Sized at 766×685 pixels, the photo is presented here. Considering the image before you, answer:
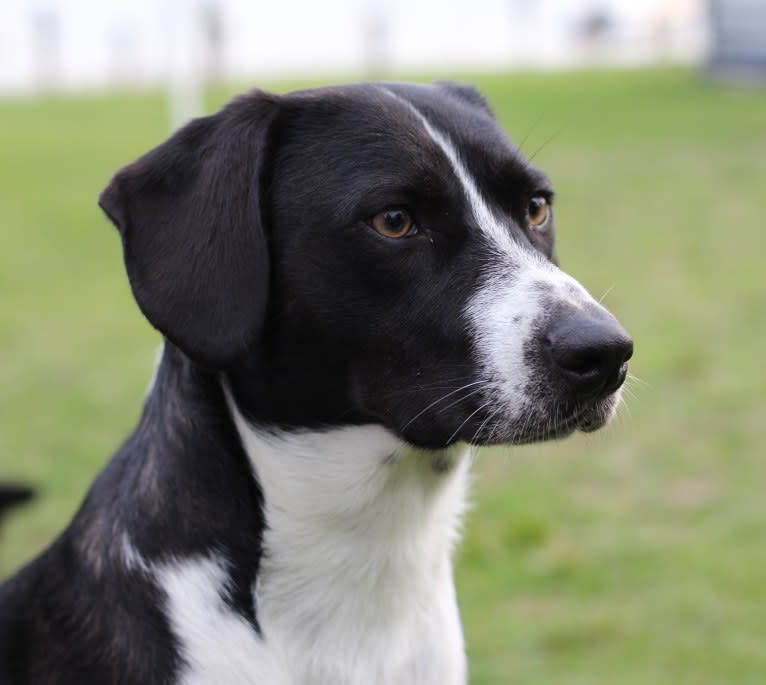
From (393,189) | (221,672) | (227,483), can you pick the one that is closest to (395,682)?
(221,672)

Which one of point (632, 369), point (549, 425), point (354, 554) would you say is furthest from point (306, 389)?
point (632, 369)

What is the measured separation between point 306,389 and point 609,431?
353cm

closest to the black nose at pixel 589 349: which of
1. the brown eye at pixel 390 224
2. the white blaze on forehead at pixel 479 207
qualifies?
the white blaze on forehead at pixel 479 207

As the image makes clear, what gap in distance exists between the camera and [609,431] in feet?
19.5

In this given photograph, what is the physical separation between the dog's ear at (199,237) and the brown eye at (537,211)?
644 mm

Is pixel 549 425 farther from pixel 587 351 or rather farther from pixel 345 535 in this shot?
pixel 345 535

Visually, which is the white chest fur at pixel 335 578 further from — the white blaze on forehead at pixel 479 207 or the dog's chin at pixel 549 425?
the white blaze on forehead at pixel 479 207

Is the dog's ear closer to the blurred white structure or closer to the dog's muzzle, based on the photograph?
the dog's muzzle

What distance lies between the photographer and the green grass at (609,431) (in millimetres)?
4422

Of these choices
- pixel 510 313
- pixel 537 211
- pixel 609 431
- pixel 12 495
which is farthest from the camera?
pixel 609 431

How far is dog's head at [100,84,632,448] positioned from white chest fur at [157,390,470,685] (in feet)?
0.34

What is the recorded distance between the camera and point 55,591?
276 centimetres

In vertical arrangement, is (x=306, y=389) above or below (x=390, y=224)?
below

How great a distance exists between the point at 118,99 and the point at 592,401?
22.7 metres
